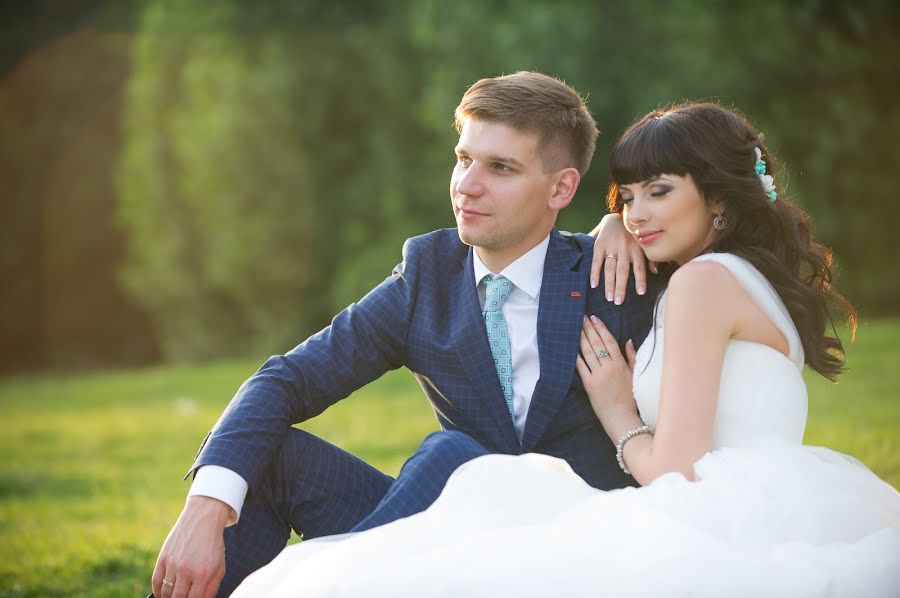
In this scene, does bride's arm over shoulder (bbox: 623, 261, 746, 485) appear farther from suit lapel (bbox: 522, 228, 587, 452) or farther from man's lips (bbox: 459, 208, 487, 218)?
man's lips (bbox: 459, 208, 487, 218)

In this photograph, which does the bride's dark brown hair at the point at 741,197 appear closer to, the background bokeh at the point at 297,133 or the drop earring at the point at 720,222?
the drop earring at the point at 720,222

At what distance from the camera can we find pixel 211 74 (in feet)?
79.0

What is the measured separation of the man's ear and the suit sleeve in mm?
510

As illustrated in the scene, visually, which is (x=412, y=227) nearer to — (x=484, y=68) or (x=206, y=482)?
(x=484, y=68)

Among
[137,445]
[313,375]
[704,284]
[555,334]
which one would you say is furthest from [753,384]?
[137,445]

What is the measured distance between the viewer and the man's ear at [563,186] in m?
3.73

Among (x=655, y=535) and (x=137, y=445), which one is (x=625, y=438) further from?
(x=137, y=445)

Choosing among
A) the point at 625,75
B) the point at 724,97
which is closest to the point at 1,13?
the point at 625,75

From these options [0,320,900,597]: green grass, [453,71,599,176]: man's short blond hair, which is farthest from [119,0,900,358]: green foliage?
[453,71,599,176]: man's short blond hair

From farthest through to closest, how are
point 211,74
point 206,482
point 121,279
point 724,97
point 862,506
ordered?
point 121,279, point 211,74, point 724,97, point 206,482, point 862,506

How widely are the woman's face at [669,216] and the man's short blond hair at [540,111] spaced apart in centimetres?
36

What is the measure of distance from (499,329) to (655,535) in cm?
116

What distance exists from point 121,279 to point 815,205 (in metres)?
17.4

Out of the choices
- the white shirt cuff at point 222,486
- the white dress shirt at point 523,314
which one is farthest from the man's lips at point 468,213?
the white shirt cuff at point 222,486
